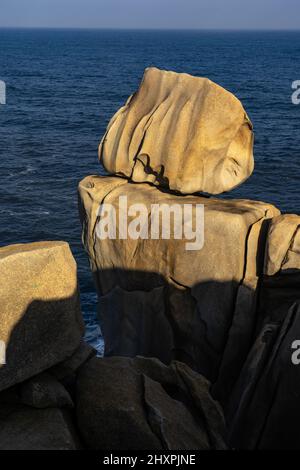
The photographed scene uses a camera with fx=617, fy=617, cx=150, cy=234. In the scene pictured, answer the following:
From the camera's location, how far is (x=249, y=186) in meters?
47.5

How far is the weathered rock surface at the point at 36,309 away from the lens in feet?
37.5

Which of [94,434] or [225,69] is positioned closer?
[94,434]

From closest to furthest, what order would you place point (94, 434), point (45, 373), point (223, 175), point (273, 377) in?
point (94, 434) < point (45, 373) < point (273, 377) < point (223, 175)

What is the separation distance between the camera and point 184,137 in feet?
60.6

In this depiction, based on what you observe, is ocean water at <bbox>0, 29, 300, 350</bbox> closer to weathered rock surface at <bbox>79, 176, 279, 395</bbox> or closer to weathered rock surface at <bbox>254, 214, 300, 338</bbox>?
weathered rock surface at <bbox>79, 176, 279, 395</bbox>

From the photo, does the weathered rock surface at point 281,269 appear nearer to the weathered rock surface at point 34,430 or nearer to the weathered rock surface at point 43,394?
the weathered rock surface at point 43,394

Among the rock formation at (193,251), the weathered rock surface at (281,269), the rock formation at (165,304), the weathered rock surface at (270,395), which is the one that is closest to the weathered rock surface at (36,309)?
the rock formation at (165,304)

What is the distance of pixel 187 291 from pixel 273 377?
15.0 feet

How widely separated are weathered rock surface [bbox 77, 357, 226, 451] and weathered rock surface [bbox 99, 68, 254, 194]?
7.04 metres

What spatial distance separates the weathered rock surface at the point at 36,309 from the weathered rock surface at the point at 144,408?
36.5 inches

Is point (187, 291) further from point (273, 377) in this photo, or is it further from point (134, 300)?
point (273, 377)

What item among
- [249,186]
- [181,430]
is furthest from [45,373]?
[249,186]

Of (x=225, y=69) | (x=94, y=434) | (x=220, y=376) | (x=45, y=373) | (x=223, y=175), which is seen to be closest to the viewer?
(x=94, y=434)

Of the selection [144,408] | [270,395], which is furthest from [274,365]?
[144,408]
